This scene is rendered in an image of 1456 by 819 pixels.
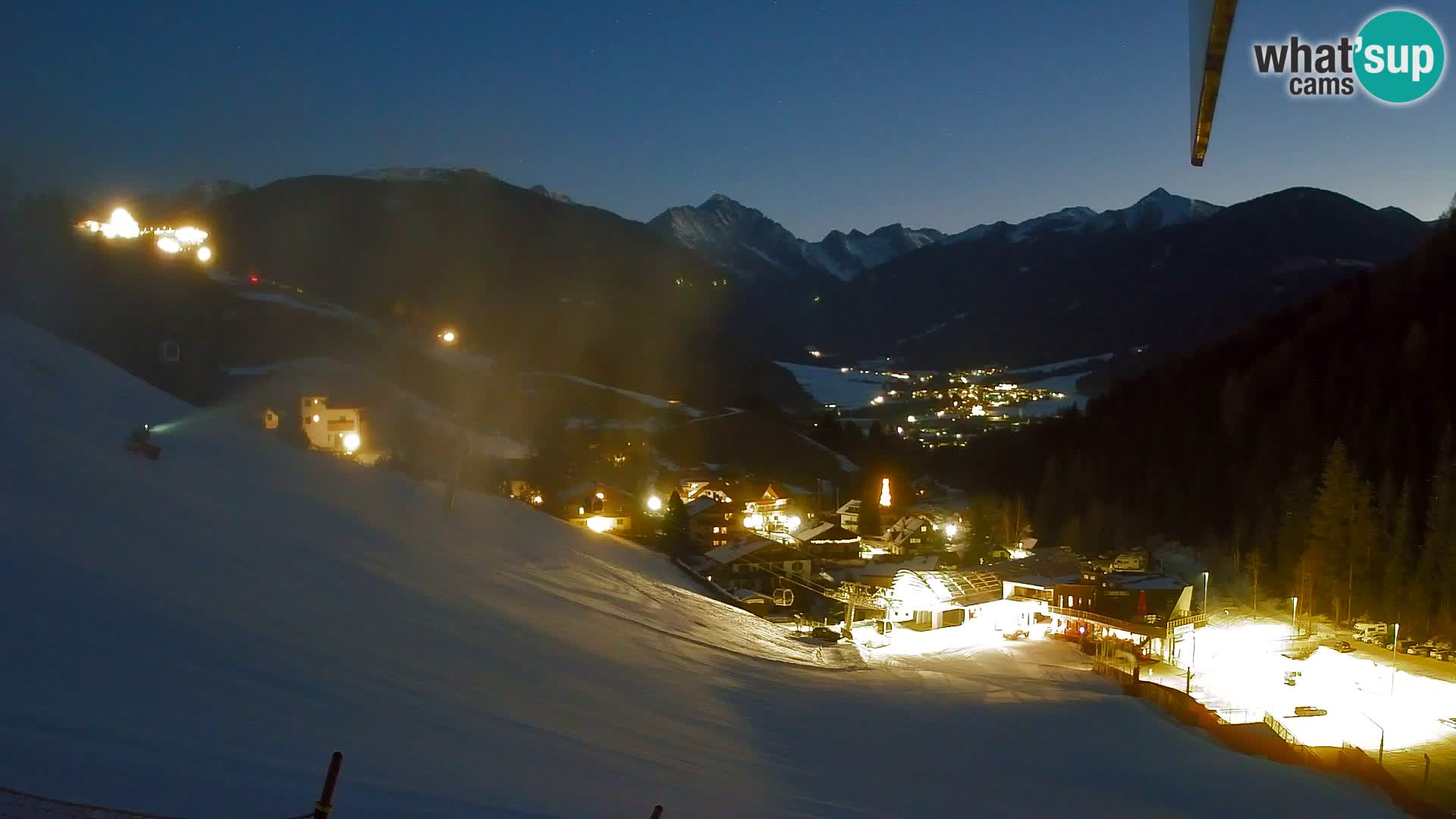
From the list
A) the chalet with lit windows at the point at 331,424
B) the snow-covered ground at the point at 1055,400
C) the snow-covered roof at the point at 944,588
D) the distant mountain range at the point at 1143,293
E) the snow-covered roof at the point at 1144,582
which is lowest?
the snow-covered roof at the point at 944,588

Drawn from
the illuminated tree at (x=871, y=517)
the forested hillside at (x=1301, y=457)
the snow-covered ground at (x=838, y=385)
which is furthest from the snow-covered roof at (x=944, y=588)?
the snow-covered ground at (x=838, y=385)

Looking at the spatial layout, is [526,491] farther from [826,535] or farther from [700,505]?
[826,535]

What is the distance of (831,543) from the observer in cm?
2930

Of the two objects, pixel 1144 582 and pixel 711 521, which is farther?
pixel 711 521

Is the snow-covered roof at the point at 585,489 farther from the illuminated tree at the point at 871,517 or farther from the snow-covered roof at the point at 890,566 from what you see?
the illuminated tree at the point at 871,517

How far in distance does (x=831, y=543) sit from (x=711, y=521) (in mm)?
4250

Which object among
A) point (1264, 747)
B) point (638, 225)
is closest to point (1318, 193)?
point (638, 225)

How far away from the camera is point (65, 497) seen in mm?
7281

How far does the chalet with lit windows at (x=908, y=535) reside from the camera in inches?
1218

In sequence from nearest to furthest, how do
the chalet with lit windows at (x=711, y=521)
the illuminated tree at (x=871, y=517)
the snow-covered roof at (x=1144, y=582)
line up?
the snow-covered roof at (x=1144, y=582) → the chalet with lit windows at (x=711, y=521) → the illuminated tree at (x=871, y=517)

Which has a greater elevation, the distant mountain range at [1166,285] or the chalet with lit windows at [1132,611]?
the distant mountain range at [1166,285]

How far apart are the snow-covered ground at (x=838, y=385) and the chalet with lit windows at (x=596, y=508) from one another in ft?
192

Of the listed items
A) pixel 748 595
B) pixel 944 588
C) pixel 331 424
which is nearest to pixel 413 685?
pixel 748 595

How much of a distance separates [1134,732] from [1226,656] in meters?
10.00
